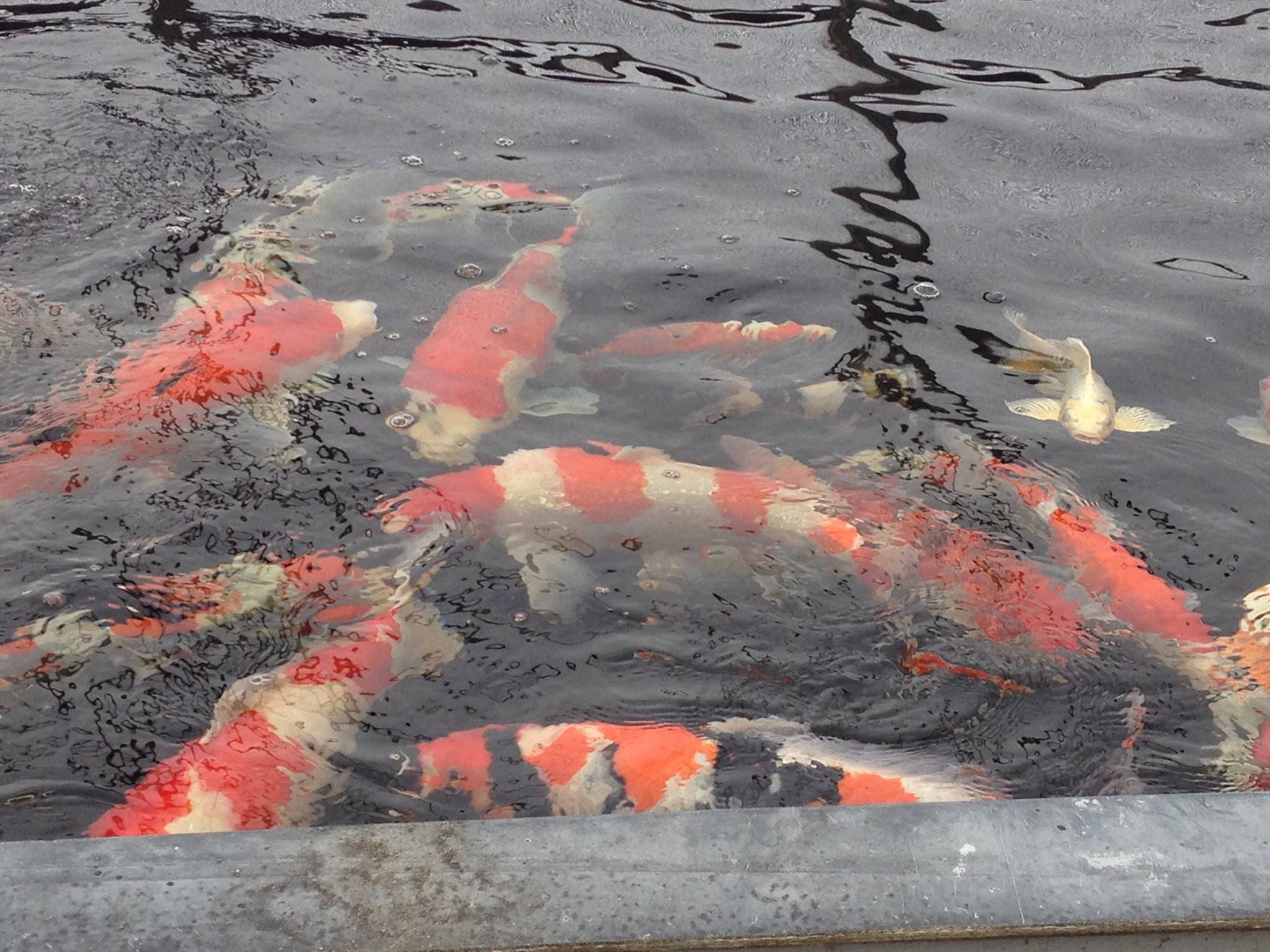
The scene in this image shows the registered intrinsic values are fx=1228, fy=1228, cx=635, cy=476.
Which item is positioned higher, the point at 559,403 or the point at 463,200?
the point at 463,200

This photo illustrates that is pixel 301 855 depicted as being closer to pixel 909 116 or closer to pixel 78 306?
pixel 78 306

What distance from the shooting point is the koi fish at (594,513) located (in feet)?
15.1

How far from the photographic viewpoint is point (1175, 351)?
19.1 ft

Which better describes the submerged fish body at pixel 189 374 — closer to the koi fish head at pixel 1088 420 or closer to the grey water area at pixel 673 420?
the grey water area at pixel 673 420

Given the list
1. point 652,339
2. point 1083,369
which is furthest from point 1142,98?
point 652,339

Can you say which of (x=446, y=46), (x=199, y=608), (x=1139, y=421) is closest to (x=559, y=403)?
(x=199, y=608)

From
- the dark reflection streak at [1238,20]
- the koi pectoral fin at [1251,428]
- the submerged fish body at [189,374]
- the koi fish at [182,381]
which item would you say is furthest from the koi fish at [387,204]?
the dark reflection streak at [1238,20]

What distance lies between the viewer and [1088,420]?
207 inches

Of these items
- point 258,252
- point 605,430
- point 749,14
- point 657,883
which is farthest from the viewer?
point 749,14

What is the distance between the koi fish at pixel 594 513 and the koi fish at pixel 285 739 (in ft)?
1.45

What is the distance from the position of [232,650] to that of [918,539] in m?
2.50

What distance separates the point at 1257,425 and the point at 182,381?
4570mm

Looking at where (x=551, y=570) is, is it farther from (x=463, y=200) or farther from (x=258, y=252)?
(x=463, y=200)

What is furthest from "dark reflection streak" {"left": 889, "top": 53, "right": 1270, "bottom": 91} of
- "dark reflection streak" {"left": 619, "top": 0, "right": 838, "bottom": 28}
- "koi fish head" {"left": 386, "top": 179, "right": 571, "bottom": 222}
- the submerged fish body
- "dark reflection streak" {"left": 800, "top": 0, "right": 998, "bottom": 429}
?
the submerged fish body
